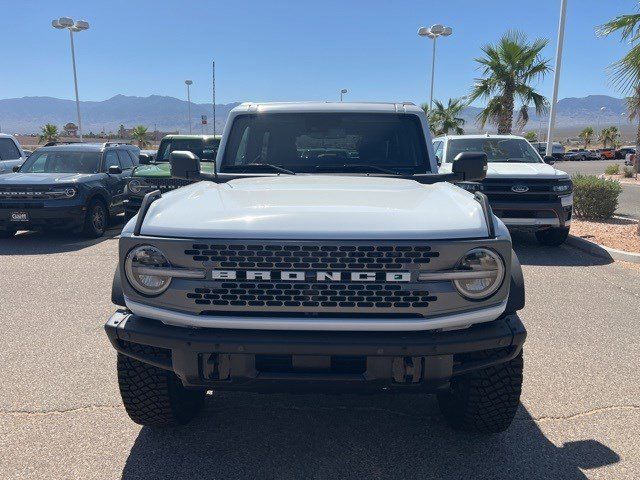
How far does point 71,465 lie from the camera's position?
9.16ft

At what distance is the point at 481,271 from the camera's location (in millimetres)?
2398

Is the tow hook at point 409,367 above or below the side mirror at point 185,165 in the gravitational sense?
below

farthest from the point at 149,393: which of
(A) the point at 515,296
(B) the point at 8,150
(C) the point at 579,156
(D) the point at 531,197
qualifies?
(C) the point at 579,156

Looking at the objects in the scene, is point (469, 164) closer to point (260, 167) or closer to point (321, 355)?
point (260, 167)

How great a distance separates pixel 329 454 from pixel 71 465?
1394 mm

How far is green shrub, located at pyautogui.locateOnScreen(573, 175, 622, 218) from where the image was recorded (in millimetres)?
10562

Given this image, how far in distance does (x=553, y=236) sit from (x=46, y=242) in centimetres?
884

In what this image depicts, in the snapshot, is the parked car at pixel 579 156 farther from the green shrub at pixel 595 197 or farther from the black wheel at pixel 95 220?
the black wheel at pixel 95 220

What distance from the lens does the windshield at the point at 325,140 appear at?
397cm

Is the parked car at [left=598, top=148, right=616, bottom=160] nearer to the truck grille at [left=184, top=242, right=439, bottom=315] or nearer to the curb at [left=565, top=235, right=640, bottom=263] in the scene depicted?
the curb at [left=565, top=235, right=640, bottom=263]

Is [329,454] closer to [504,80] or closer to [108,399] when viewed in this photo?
[108,399]

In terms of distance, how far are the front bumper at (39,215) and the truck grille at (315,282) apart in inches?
307

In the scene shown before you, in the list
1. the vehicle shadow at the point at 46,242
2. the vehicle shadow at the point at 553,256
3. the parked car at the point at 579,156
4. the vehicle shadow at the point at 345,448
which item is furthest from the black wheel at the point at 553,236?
the parked car at the point at 579,156

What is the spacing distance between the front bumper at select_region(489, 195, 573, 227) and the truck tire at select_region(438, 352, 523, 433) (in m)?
5.70
